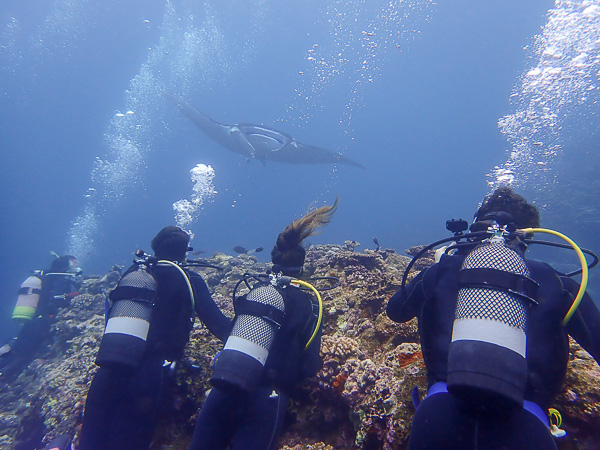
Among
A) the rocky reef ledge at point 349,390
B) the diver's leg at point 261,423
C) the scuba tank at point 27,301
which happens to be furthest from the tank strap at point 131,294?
the scuba tank at point 27,301

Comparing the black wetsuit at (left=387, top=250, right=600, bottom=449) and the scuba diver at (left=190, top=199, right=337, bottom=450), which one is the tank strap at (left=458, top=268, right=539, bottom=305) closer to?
the black wetsuit at (left=387, top=250, right=600, bottom=449)

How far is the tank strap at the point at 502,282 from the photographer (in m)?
1.72

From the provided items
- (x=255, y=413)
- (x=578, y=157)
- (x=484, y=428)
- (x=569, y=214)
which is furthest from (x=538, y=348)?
(x=578, y=157)

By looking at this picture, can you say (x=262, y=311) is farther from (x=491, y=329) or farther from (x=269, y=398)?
(x=491, y=329)

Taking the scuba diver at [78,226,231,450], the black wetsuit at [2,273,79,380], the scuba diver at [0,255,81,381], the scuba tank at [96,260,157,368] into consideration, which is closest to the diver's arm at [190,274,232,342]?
the scuba diver at [78,226,231,450]

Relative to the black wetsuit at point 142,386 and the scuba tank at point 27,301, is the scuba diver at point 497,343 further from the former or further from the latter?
the scuba tank at point 27,301

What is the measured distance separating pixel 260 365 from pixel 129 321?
151 cm

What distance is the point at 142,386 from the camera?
10.1ft

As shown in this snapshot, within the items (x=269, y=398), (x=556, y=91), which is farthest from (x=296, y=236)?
(x=556, y=91)

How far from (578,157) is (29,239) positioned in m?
182

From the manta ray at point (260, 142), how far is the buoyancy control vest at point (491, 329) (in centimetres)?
2017

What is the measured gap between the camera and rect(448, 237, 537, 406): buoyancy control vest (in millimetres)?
1487

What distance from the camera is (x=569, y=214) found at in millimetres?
25828

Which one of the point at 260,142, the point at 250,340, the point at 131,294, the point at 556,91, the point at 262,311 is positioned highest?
the point at 556,91
